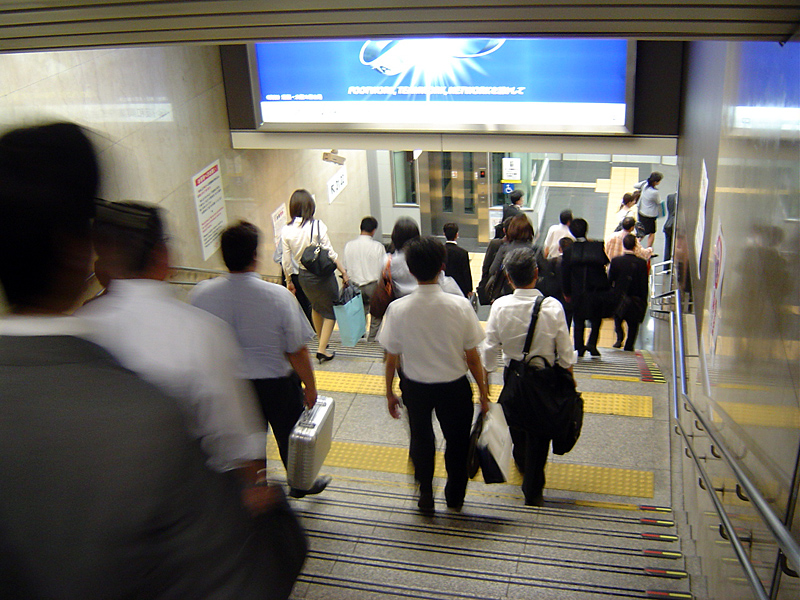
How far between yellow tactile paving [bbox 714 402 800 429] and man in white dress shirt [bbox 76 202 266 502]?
4.47 ft

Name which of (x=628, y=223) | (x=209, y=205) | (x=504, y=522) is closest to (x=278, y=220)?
(x=209, y=205)

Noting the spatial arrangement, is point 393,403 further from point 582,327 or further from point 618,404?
point 582,327

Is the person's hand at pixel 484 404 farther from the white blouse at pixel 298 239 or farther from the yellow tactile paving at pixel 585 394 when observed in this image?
the white blouse at pixel 298 239

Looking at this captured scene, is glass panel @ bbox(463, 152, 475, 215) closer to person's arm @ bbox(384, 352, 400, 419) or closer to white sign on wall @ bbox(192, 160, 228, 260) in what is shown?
white sign on wall @ bbox(192, 160, 228, 260)

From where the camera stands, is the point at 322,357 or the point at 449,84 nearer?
the point at 322,357

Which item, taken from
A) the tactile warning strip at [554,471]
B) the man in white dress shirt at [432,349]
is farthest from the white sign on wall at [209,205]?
the man in white dress shirt at [432,349]

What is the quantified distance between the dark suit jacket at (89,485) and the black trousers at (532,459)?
3153 millimetres

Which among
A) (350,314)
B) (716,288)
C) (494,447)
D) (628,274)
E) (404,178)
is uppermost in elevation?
(404,178)

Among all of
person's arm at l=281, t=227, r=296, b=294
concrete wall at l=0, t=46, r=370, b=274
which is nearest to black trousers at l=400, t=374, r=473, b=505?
concrete wall at l=0, t=46, r=370, b=274

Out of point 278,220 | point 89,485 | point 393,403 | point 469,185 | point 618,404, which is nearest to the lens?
point 89,485

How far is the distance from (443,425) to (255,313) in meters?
1.13

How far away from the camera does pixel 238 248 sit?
3.25 meters

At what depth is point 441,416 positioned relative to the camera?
11.7 ft

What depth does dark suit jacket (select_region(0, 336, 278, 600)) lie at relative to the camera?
83 cm
